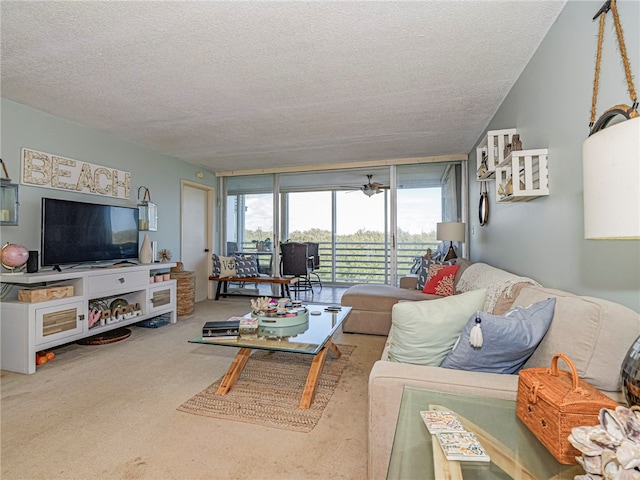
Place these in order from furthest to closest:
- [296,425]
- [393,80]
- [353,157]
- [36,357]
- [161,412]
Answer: [353,157], [36,357], [393,80], [161,412], [296,425]

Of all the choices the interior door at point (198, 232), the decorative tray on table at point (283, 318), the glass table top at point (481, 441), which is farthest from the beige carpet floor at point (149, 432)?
the interior door at point (198, 232)

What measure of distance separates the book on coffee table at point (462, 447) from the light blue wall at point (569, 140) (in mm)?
705

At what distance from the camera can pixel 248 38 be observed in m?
2.01

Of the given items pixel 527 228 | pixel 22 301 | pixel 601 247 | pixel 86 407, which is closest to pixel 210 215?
pixel 22 301

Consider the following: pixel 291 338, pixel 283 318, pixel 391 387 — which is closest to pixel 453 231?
pixel 283 318

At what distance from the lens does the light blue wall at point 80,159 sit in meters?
2.94

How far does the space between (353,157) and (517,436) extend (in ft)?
14.7

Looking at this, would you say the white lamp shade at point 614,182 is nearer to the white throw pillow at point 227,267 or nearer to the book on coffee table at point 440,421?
the book on coffee table at point 440,421

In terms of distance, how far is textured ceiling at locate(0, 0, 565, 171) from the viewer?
179cm

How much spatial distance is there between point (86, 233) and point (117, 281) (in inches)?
23.4

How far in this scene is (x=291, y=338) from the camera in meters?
2.34

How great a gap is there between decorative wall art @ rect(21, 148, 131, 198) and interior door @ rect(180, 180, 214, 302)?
4.06 feet

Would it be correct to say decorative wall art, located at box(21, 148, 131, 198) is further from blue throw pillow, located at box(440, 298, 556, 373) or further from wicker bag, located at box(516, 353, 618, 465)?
wicker bag, located at box(516, 353, 618, 465)

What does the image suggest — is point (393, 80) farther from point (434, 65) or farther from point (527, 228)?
point (527, 228)
